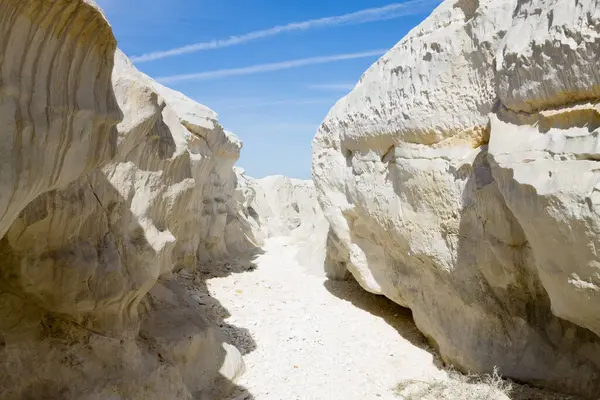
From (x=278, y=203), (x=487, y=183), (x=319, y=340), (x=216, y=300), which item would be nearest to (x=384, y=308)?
(x=319, y=340)

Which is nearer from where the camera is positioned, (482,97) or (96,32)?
(96,32)

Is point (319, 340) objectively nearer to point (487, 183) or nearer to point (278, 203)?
point (487, 183)

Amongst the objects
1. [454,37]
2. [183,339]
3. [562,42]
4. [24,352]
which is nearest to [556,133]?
[562,42]

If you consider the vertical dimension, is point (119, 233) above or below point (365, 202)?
below

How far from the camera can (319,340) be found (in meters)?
6.81

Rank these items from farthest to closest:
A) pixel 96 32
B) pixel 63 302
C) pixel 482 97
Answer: pixel 482 97, pixel 63 302, pixel 96 32

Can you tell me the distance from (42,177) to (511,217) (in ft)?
14.2

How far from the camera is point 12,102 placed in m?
2.21

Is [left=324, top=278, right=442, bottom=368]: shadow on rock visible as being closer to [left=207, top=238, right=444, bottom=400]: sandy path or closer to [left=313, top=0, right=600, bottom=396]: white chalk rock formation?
[left=207, top=238, right=444, bottom=400]: sandy path

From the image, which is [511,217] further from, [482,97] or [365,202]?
[365,202]

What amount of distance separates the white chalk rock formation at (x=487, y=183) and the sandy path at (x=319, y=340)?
56 centimetres

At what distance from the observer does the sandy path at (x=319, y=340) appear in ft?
18.3

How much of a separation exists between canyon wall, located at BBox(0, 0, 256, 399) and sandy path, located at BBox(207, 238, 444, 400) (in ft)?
2.25

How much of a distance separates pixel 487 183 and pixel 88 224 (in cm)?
401
